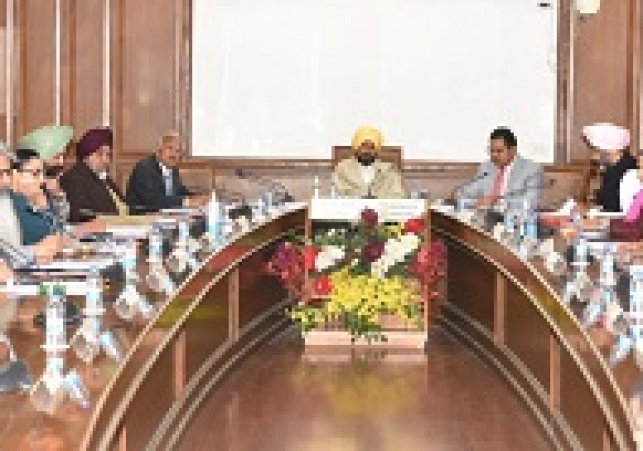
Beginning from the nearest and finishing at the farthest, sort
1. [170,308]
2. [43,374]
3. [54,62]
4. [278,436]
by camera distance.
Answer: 1. [43,374]
2. [170,308]
3. [278,436]
4. [54,62]

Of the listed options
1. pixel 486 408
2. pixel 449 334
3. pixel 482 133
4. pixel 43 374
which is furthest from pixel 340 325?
pixel 43 374

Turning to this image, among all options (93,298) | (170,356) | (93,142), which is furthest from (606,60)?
(93,298)

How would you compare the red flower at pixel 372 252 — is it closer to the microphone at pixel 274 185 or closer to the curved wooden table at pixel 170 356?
the curved wooden table at pixel 170 356

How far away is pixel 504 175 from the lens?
8.29 meters

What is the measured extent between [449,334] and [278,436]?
2749 millimetres

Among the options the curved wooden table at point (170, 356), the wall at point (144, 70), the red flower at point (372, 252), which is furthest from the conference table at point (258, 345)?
the wall at point (144, 70)

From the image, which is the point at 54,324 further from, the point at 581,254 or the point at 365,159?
the point at 365,159

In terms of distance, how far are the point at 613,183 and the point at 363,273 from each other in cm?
139

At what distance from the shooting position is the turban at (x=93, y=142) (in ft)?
22.8

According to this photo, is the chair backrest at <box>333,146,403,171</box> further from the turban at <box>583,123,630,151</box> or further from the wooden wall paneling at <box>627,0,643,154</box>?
the wooden wall paneling at <box>627,0,643,154</box>

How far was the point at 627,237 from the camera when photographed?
531 cm

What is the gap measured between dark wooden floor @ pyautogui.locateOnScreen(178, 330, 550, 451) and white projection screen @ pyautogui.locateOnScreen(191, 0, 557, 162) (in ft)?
10.3

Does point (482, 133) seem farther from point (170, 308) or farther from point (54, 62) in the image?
point (170, 308)

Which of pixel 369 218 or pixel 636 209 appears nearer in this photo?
pixel 636 209
